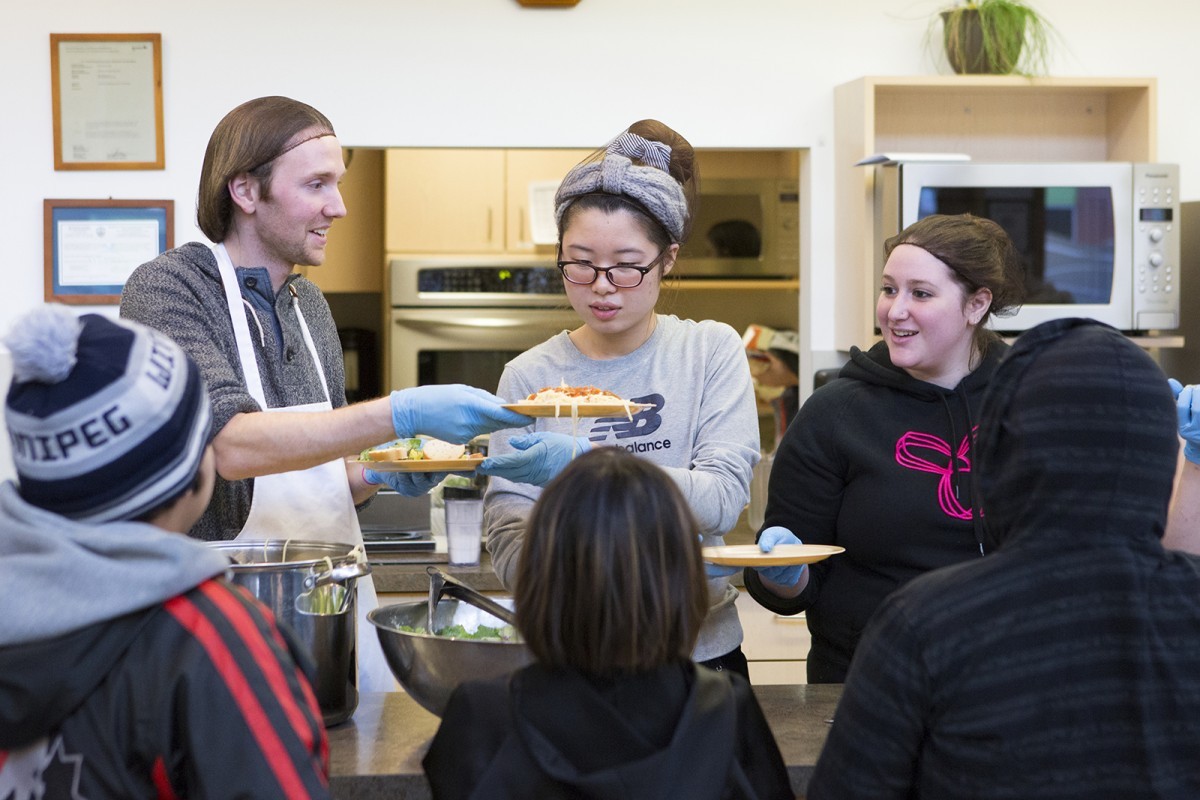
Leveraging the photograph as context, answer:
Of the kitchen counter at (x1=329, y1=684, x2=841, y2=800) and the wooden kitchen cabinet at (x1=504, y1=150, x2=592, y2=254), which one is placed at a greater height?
the wooden kitchen cabinet at (x1=504, y1=150, x2=592, y2=254)

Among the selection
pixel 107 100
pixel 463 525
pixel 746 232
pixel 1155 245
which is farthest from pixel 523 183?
pixel 1155 245

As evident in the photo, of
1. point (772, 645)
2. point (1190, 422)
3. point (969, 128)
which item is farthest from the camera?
point (969, 128)

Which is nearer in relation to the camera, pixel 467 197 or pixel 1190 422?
pixel 1190 422

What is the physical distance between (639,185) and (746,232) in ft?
9.23

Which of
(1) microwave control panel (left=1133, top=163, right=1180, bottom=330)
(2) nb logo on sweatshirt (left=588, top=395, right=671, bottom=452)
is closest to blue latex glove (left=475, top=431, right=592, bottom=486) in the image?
(2) nb logo on sweatshirt (left=588, top=395, right=671, bottom=452)

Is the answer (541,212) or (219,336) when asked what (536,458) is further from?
(541,212)

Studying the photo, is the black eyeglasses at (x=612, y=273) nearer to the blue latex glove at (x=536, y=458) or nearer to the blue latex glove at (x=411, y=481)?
the blue latex glove at (x=536, y=458)

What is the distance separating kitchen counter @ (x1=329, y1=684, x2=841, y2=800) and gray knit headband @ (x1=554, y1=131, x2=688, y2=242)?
67 cm

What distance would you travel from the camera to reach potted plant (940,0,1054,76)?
10.8ft

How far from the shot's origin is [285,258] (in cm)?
→ 186

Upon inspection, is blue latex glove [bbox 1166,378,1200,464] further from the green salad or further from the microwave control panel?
the microwave control panel

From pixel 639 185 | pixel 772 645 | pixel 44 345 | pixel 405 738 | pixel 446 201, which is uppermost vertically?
pixel 446 201

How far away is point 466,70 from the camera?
3.33 m

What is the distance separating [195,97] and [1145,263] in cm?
250
